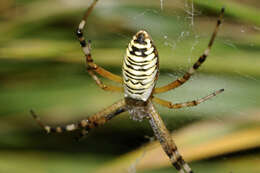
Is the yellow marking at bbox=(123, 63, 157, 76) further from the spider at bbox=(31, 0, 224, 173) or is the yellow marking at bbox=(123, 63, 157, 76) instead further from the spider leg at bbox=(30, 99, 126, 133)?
the spider leg at bbox=(30, 99, 126, 133)

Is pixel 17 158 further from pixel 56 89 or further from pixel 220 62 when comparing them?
pixel 220 62

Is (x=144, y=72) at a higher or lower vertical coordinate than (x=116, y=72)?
lower

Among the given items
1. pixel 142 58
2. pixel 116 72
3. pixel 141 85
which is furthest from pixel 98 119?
pixel 142 58

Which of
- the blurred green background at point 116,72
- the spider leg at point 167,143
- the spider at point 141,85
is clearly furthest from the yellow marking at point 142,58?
the spider leg at point 167,143

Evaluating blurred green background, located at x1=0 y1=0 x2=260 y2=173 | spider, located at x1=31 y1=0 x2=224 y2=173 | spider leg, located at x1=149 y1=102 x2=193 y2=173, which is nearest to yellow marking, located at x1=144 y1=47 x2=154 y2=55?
spider, located at x1=31 y1=0 x2=224 y2=173

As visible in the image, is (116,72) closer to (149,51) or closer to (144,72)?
(144,72)

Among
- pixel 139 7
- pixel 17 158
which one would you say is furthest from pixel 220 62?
pixel 17 158
